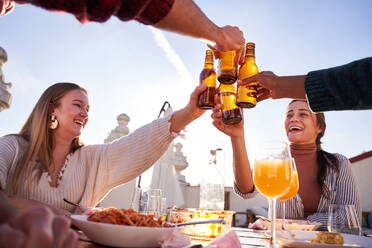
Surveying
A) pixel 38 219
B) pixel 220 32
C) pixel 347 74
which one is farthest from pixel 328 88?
pixel 38 219

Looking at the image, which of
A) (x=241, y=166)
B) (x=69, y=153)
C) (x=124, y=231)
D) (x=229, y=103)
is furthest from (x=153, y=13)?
(x=69, y=153)

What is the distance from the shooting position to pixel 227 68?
1.35m

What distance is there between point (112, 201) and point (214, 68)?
2.41 meters

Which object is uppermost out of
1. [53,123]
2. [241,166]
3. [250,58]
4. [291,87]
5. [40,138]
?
[250,58]

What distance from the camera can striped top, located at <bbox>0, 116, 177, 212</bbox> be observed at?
148cm

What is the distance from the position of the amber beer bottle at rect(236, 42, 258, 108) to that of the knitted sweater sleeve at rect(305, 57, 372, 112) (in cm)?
28

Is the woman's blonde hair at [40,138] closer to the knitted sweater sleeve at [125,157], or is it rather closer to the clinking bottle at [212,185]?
the knitted sweater sleeve at [125,157]

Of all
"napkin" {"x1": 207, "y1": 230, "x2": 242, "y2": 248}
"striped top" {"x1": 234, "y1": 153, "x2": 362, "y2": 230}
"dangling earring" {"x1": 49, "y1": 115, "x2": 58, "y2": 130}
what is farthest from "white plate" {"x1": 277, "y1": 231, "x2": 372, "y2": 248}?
"dangling earring" {"x1": 49, "y1": 115, "x2": 58, "y2": 130}

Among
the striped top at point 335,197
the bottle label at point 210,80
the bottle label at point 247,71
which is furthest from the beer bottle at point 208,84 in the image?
the striped top at point 335,197

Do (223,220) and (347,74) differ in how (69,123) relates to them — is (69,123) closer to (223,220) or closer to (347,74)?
(223,220)

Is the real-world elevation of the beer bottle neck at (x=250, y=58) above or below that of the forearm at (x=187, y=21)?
above

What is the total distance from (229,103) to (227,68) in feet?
0.58

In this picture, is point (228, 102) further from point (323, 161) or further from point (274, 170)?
point (323, 161)

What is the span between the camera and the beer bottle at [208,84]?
4.71 ft
